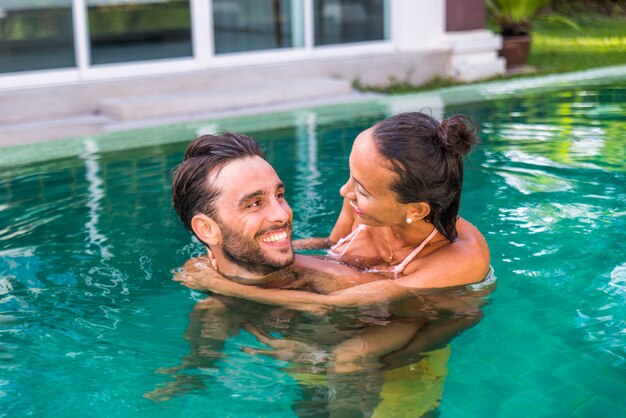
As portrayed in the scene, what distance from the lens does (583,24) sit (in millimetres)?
19188

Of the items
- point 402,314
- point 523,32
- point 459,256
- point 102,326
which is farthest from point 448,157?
point 523,32

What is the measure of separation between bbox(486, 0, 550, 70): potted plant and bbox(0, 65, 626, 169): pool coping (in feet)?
4.47

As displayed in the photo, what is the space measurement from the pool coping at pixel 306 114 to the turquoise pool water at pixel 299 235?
0.75 feet

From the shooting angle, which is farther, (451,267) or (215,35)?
(215,35)

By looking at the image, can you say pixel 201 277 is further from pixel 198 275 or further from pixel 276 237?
pixel 276 237

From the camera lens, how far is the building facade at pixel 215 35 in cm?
1014

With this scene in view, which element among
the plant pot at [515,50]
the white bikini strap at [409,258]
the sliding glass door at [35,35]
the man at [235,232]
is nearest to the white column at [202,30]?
the sliding glass door at [35,35]

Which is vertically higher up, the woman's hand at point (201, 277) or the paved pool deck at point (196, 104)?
the paved pool deck at point (196, 104)

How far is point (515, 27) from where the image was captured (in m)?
13.4

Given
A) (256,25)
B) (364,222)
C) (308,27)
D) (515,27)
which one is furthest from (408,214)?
(515,27)

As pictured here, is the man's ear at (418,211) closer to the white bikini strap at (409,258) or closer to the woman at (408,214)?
the woman at (408,214)

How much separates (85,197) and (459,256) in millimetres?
3591

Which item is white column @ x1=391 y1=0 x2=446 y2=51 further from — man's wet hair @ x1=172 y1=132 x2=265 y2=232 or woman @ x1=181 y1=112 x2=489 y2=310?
man's wet hair @ x1=172 y1=132 x2=265 y2=232

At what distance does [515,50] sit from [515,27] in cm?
52
